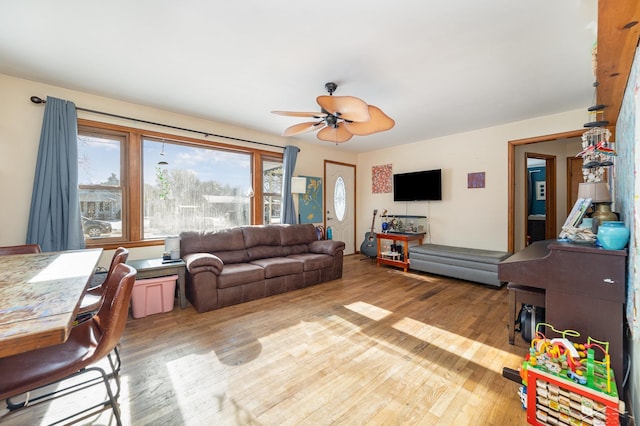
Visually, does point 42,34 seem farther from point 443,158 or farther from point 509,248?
point 509,248

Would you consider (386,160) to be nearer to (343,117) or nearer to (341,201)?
(341,201)

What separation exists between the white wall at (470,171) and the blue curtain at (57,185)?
5.30 metres

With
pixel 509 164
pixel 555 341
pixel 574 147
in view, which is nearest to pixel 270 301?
pixel 555 341

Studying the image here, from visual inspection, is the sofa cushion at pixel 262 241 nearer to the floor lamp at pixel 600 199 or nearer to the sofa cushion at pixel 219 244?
the sofa cushion at pixel 219 244

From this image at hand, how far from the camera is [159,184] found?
369 cm

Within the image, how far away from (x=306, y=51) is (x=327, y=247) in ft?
9.34

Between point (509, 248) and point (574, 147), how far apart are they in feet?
9.06

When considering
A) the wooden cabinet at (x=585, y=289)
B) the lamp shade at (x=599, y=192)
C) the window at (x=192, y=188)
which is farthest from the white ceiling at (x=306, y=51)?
the wooden cabinet at (x=585, y=289)

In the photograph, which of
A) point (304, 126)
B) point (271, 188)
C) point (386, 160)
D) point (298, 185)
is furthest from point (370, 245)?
point (304, 126)

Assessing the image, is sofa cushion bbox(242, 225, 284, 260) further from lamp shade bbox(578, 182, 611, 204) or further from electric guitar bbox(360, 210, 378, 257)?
lamp shade bbox(578, 182, 611, 204)

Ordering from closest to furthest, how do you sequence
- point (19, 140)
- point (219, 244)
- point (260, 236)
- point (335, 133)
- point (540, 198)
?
point (19, 140)
point (335, 133)
point (219, 244)
point (260, 236)
point (540, 198)

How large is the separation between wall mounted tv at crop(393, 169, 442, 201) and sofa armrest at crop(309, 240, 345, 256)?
1.98m

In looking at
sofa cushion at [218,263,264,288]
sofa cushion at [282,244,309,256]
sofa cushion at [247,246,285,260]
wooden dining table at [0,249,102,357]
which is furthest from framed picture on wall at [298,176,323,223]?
wooden dining table at [0,249,102,357]

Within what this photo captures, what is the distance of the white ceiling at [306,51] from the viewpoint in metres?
1.74
